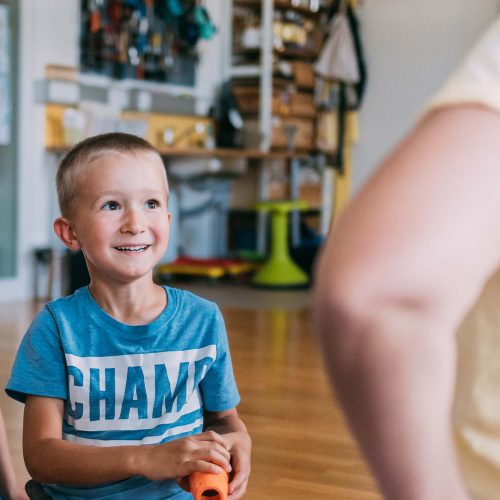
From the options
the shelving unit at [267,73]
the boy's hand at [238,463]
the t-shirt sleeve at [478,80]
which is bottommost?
the boy's hand at [238,463]

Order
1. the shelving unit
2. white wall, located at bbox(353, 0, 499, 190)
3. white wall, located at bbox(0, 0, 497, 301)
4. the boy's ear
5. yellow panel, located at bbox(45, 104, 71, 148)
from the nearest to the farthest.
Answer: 1. the boy's ear
2. yellow panel, located at bbox(45, 104, 71, 148)
3. the shelving unit
4. white wall, located at bbox(0, 0, 497, 301)
5. white wall, located at bbox(353, 0, 499, 190)

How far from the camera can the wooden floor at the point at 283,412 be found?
220 centimetres

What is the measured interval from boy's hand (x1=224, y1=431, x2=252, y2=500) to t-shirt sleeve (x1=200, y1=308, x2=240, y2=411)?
0.09 meters

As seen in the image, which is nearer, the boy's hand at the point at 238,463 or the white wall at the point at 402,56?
the boy's hand at the point at 238,463

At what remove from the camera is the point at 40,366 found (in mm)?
1248

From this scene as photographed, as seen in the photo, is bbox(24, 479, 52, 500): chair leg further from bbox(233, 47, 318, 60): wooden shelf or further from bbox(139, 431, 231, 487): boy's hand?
bbox(233, 47, 318, 60): wooden shelf

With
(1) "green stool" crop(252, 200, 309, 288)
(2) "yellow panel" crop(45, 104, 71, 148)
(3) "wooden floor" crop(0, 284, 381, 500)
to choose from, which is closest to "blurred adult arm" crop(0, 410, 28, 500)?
(3) "wooden floor" crop(0, 284, 381, 500)

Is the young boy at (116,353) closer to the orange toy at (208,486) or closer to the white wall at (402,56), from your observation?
the orange toy at (208,486)

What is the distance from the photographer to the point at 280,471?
2.29 metres

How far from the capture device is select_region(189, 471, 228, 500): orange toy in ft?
3.57

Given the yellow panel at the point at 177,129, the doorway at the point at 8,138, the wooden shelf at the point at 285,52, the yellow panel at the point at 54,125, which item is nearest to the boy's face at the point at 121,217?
the doorway at the point at 8,138

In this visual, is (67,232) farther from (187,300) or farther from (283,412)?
(283,412)

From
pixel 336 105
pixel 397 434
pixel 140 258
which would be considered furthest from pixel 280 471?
pixel 336 105

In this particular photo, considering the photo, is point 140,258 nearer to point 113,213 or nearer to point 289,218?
point 113,213
